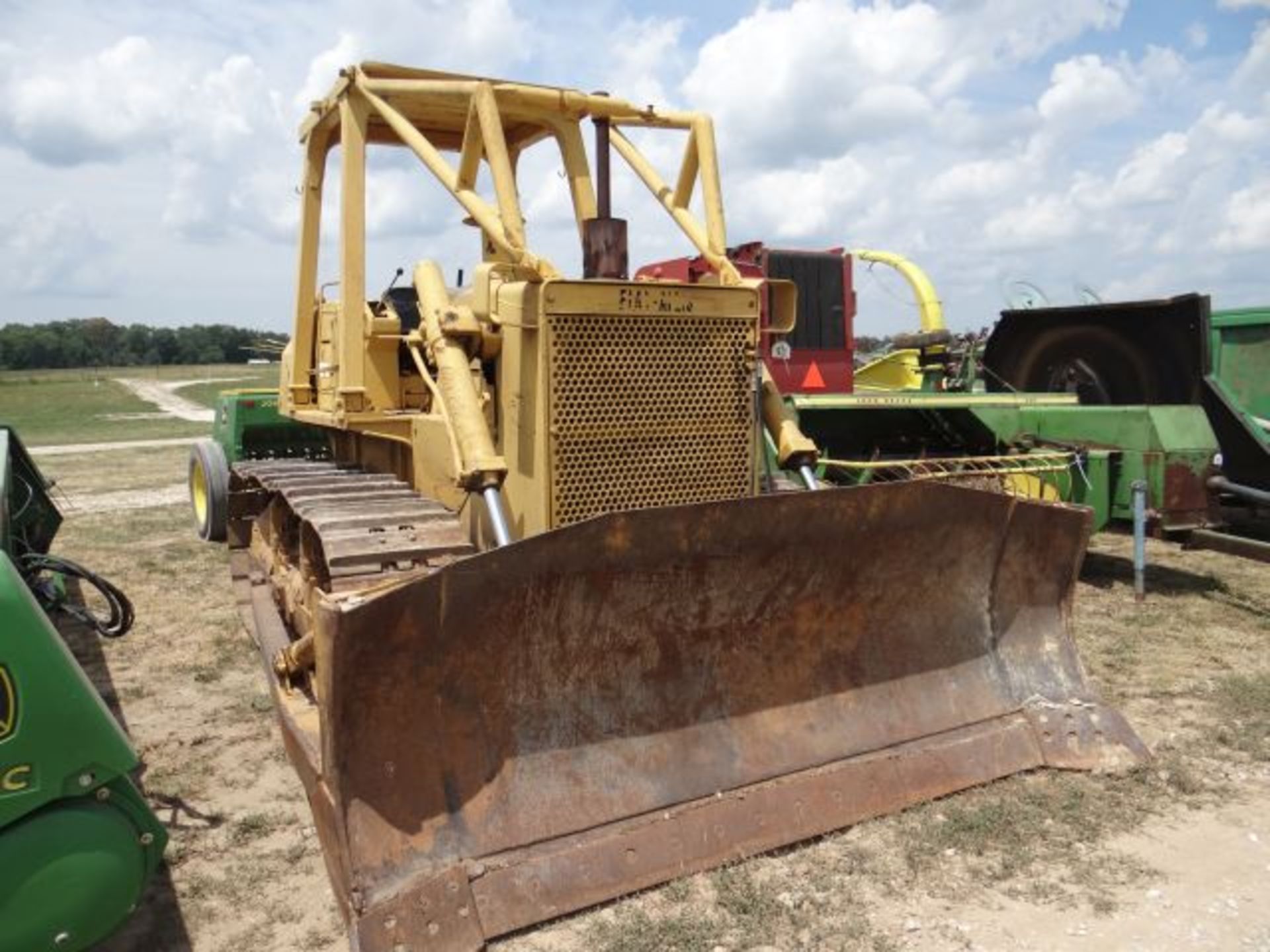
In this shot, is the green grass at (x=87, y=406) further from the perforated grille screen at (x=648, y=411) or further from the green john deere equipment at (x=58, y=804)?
the green john deere equipment at (x=58, y=804)

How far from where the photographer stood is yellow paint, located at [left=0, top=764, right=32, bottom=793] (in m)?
2.41

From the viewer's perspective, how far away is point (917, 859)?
3.41 meters

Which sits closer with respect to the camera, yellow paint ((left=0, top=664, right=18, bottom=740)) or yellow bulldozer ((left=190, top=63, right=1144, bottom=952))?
yellow paint ((left=0, top=664, right=18, bottom=740))

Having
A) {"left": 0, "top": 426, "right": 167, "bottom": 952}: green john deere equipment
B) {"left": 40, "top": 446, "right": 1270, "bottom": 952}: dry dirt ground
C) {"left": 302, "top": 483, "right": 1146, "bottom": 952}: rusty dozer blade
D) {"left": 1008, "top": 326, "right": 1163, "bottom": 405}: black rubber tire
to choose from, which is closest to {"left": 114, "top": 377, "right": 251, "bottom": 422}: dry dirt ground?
{"left": 1008, "top": 326, "right": 1163, "bottom": 405}: black rubber tire

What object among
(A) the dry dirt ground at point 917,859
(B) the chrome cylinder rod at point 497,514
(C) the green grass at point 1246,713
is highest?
(B) the chrome cylinder rod at point 497,514

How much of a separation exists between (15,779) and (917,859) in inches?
101

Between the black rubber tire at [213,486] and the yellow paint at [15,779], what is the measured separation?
6.34 meters

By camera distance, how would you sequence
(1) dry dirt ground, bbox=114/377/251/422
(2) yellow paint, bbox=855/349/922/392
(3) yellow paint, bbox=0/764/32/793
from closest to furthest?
(3) yellow paint, bbox=0/764/32/793
(2) yellow paint, bbox=855/349/922/392
(1) dry dirt ground, bbox=114/377/251/422

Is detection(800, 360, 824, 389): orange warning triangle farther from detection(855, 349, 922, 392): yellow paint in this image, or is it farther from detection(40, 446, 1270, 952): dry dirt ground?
detection(40, 446, 1270, 952): dry dirt ground

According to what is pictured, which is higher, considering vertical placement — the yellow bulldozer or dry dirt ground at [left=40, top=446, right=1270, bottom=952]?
the yellow bulldozer

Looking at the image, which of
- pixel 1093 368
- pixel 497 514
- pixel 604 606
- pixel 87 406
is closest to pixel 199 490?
pixel 497 514

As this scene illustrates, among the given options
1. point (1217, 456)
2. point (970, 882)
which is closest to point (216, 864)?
point (970, 882)

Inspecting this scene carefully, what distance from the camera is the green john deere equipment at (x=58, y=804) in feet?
7.93

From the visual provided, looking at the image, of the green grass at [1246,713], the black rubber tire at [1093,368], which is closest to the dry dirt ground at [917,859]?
the green grass at [1246,713]
